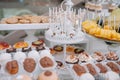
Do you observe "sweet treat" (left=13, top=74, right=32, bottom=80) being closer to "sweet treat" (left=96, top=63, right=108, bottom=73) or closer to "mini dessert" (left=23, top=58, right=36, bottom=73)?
"mini dessert" (left=23, top=58, right=36, bottom=73)

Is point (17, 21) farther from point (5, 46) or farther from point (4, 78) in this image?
point (4, 78)

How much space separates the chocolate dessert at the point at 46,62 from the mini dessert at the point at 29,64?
0.04 m

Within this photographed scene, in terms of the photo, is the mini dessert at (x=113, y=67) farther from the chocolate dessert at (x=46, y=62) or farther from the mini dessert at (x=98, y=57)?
the chocolate dessert at (x=46, y=62)

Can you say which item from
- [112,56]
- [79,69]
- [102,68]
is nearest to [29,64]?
[79,69]

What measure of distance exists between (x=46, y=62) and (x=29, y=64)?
0.08m

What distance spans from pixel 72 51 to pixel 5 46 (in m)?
0.42

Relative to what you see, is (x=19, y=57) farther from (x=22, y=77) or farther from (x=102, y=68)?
(x=102, y=68)

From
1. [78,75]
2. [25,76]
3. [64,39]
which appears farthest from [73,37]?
[25,76]

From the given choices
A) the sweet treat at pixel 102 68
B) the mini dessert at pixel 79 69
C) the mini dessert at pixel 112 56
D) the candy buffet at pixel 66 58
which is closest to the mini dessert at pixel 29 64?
the candy buffet at pixel 66 58

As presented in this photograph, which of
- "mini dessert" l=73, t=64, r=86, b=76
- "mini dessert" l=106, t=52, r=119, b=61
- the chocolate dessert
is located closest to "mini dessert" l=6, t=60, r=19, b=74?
the chocolate dessert

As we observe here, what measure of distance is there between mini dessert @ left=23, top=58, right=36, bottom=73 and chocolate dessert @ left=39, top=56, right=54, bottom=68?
4 centimetres

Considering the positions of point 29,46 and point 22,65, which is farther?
point 29,46

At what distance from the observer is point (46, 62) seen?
97 cm

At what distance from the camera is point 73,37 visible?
3.44 ft
